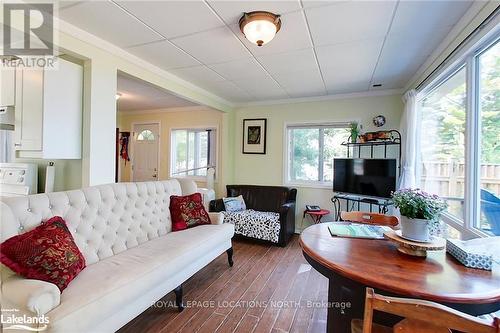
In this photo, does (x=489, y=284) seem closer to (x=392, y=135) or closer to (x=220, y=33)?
(x=220, y=33)

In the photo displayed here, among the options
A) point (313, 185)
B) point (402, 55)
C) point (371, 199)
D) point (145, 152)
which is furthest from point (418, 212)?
point (145, 152)

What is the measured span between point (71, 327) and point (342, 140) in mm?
4125

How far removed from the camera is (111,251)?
2.04 meters

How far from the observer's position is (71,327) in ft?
4.07

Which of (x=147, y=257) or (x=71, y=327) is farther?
(x=147, y=257)

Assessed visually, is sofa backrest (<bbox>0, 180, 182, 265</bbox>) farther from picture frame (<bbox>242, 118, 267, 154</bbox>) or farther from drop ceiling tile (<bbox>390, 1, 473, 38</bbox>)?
drop ceiling tile (<bbox>390, 1, 473, 38</bbox>)

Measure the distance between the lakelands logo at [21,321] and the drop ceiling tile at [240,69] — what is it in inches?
106

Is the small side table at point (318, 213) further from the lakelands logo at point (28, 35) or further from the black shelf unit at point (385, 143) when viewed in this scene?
the lakelands logo at point (28, 35)

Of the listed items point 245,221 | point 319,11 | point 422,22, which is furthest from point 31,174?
point 422,22

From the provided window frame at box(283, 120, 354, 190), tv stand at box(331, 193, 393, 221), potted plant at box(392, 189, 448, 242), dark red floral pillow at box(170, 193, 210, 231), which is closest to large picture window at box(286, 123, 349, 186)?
window frame at box(283, 120, 354, 190)

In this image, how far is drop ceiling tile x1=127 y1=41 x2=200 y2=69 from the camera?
2480mm

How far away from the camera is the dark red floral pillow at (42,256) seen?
1.37 metres

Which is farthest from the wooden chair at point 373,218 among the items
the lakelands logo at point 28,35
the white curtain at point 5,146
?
the white curtain at point 5,146

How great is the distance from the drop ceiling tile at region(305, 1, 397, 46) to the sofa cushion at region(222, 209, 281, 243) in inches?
98.3
